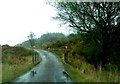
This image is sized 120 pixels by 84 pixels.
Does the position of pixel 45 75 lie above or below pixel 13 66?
below

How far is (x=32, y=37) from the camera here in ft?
417

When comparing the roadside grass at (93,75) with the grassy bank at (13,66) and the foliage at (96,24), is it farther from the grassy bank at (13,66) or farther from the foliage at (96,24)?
the foliage at (96,24)

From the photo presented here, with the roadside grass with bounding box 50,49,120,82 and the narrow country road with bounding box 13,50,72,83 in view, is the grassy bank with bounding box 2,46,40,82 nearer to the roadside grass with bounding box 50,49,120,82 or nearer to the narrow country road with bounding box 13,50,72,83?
the narrow country road with bounding box 13,50,72,83

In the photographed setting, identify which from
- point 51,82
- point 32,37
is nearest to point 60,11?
point 51,82

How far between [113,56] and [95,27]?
12.7 ft

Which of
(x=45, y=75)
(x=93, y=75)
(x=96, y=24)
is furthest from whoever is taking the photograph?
(x=96, y=24)

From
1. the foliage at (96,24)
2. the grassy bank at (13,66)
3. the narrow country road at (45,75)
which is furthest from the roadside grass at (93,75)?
the foliage at (96,24)

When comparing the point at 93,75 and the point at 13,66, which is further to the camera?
the point at 13,66

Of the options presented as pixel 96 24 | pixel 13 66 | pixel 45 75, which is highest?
pixel 96 24

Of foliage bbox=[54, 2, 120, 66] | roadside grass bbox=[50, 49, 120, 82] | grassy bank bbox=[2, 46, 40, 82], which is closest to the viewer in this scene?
roadside grass bbox=[50, 49, 120, 82]

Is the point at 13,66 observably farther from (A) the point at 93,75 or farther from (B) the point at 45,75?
(A) the point at 93,75

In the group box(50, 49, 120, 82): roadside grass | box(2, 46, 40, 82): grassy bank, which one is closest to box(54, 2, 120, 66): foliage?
box(2, 46, 40, 82): grassy bank

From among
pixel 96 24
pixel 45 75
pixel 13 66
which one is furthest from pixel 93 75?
pixel 96 24

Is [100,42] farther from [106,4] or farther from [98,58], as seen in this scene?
[106,4]
